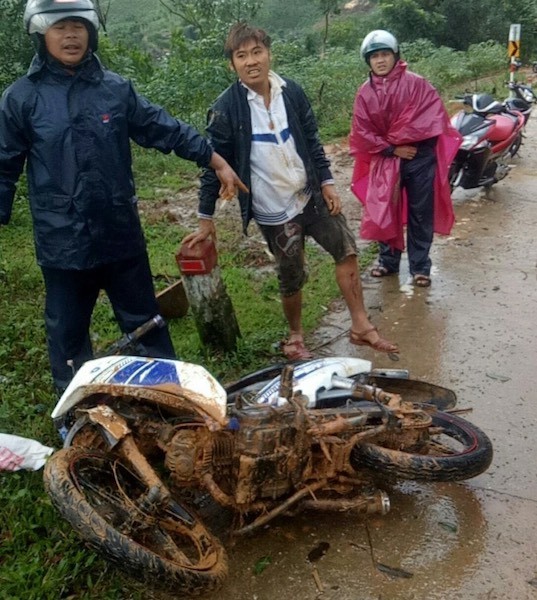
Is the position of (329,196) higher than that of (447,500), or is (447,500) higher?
(329,196)

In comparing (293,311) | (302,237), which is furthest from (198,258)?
(293,311)

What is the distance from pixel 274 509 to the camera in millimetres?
2678

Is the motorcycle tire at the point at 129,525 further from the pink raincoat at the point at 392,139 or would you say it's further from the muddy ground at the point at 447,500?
the pink raincoat at the point at 392,139

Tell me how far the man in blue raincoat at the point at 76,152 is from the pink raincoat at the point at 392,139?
2.06m

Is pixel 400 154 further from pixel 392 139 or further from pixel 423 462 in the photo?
pixel 423 462

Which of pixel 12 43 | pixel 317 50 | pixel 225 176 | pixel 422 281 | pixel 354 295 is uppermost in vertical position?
pixel 12 43

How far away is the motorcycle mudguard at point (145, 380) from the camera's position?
2568 mm

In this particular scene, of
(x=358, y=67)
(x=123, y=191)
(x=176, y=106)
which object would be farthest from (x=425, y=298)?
(x=358, y=67)

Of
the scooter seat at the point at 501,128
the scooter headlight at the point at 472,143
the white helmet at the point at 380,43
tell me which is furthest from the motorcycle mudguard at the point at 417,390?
the scooter seat at the point at 501,128

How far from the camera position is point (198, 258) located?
13.1 ft

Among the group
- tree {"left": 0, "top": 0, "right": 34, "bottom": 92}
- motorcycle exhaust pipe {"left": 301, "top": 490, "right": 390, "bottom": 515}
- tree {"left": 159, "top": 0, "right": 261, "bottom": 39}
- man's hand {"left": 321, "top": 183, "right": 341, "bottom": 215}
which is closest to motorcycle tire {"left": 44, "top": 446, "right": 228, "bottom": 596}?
motorcycle exhaust pipe {"left": 301, "top": 490, "right": 390, "bottom": 515}

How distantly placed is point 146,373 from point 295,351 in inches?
70.6

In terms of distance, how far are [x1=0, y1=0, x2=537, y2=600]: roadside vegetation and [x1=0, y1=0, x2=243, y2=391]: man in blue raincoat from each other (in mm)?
813

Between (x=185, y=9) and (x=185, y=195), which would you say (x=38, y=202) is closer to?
(x=185, y=195)
